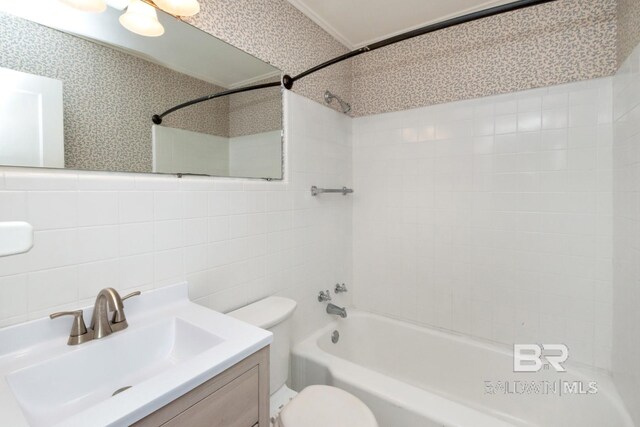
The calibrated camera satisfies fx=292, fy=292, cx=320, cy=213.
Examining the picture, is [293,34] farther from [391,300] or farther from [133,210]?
[391,300]

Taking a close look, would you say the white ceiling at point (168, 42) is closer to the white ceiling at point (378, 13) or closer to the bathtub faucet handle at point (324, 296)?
the white ceiling at point (378, 13)

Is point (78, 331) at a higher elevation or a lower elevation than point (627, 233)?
lower

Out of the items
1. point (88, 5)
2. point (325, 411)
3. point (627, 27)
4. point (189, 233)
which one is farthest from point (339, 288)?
point (627, 27)

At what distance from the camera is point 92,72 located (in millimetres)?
1003

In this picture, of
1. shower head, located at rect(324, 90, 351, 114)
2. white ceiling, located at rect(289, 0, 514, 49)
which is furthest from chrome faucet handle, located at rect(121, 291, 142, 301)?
white ceiling, located at rect(289, 0, 514, 49)

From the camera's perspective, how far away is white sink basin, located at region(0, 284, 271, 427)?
2.06ft

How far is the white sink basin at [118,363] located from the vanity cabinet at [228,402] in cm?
3

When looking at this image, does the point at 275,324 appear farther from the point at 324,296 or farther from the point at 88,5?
the point at 88,5

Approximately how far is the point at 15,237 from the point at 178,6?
1149 millimetres

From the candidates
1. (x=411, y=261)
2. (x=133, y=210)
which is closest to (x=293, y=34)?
(x=133, y=210)

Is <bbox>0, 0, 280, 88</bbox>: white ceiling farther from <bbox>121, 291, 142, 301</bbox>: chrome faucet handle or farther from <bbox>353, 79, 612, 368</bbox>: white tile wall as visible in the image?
<bbox>353, 79, 612, 368</bbox>: white tile wall

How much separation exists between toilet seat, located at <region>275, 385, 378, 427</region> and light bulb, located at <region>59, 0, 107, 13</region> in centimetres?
166

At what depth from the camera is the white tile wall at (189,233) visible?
87 cm

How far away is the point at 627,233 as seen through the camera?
1354 mm
